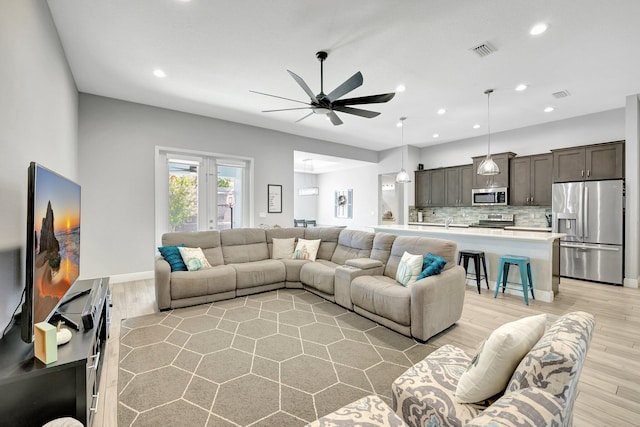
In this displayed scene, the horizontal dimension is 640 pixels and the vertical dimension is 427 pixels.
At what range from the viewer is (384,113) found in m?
5.27

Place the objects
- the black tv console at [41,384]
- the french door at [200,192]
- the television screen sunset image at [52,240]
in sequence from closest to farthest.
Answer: the black tv console at [41,384], the television screen sunset image at [52,240], the french door at [200,192]

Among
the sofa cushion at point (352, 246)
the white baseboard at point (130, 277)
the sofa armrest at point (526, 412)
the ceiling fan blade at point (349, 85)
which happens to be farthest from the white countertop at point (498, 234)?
the white baseboard at point (130, 277)

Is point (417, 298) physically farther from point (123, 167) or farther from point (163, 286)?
point (123, 167)

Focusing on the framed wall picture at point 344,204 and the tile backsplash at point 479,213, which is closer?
the tile backsplash at point 479,213

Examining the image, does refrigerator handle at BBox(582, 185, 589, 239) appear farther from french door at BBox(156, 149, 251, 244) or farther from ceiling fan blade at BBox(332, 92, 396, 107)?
french door at BBox(156, 149, 251, 244)

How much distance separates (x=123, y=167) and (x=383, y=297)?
4.60 metres

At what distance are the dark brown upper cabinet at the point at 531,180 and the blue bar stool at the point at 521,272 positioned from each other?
2.59m

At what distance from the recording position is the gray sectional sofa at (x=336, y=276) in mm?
2775

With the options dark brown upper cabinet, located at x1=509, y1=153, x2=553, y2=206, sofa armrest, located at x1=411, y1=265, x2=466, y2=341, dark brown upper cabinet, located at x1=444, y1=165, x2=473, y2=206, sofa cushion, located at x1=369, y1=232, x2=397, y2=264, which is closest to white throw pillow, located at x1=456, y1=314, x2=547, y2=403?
sofa armrest, located at x1=411, y1=265, x2=466, y2=341

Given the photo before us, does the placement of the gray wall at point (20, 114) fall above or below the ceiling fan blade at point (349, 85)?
below

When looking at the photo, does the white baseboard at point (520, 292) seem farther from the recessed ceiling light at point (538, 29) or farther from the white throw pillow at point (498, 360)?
the white throw pillow at point (498, 360)

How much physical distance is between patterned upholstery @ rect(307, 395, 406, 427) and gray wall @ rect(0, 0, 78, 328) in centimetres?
181

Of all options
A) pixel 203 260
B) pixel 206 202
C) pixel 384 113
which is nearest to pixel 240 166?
pixel 206 202

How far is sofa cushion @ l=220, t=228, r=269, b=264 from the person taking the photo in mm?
4434
